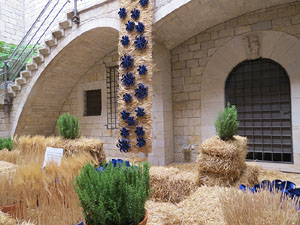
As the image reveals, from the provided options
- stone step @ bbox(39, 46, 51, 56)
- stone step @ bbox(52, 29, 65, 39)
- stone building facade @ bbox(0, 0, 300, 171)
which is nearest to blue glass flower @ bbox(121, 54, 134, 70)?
stone building facade @ bbox(0, 0, 300, 171)

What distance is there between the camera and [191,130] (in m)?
4.84

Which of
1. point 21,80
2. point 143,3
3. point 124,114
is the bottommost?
point 124,114

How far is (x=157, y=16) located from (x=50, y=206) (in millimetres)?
3557

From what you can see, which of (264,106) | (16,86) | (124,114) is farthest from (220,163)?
(16,86)

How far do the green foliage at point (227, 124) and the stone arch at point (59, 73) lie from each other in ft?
9.42

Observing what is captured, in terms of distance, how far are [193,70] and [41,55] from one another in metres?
3.80

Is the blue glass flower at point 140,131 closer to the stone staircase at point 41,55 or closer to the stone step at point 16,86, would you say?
the stone staircase at point 41,55

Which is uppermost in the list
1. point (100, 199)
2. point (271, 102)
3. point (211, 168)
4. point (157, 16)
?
point (157, 16)

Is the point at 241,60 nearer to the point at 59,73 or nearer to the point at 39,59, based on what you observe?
the point at 59,73

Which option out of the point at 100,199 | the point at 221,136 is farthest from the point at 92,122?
the point at 100,199

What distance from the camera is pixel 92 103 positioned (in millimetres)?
6387

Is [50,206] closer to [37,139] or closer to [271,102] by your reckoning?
[37,139]

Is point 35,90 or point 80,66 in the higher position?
point 80,66

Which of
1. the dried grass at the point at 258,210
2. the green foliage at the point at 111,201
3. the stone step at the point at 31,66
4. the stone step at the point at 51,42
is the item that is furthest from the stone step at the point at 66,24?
the dried grass at the point at 258,210
